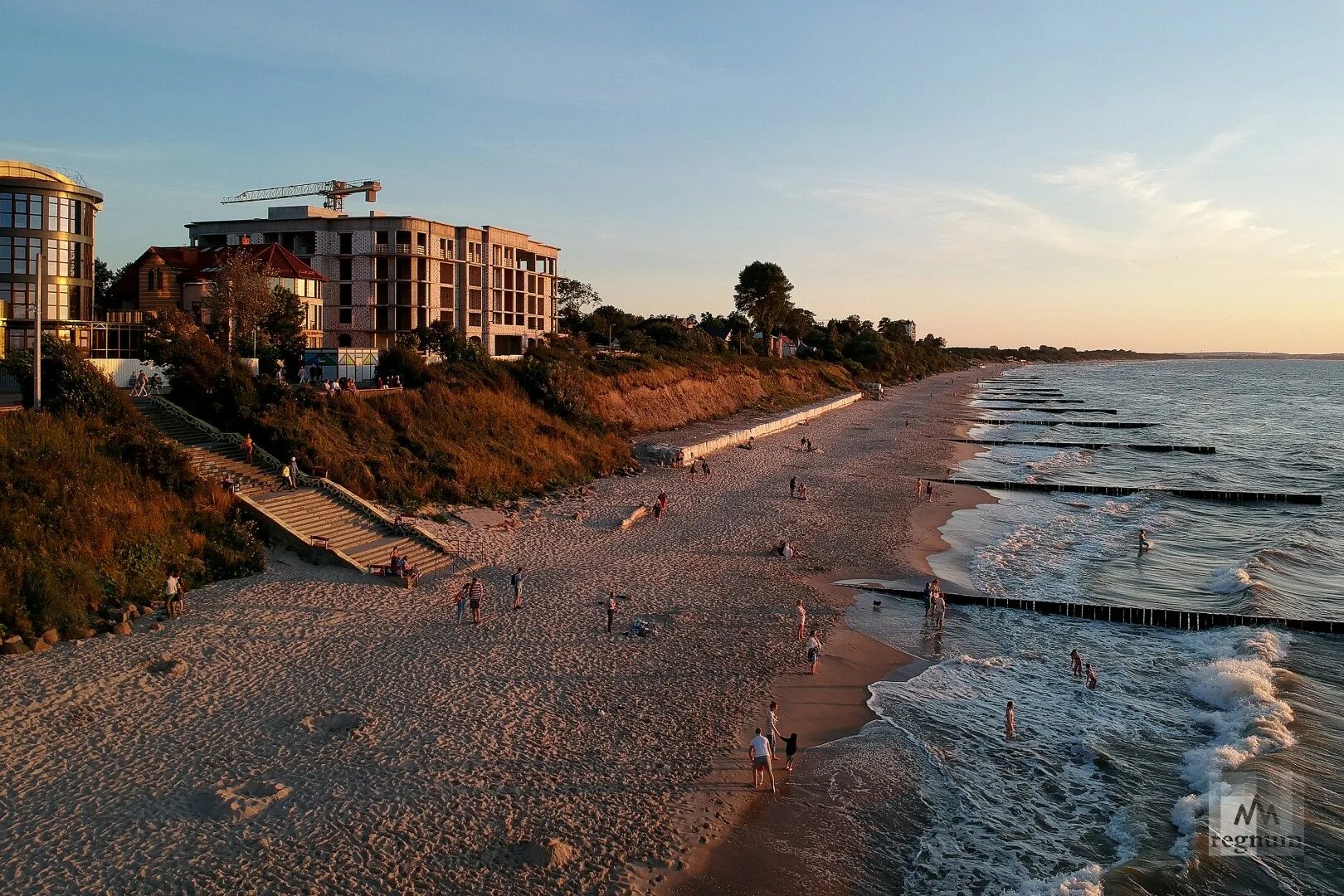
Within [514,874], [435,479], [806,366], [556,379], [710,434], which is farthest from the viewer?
[806,366]

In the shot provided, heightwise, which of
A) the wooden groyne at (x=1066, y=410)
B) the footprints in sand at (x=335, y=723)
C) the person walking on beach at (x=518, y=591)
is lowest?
the footprints in sand at (x=335, y=723)

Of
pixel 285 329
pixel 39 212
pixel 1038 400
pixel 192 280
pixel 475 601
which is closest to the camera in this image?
pixel 475 601

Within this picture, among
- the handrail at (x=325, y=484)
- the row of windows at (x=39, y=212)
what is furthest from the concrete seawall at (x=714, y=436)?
the row of windows at (x=39, y=212)

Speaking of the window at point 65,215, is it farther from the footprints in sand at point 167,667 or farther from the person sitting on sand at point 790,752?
the person sitting on sand at point 790,752

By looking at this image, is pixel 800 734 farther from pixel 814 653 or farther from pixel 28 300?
pixel 28 300

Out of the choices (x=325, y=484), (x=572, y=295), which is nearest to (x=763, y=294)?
(x=572, y=295)

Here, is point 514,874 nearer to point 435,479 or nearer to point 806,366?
point 435,479

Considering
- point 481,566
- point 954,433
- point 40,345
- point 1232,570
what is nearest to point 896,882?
point 481,566
